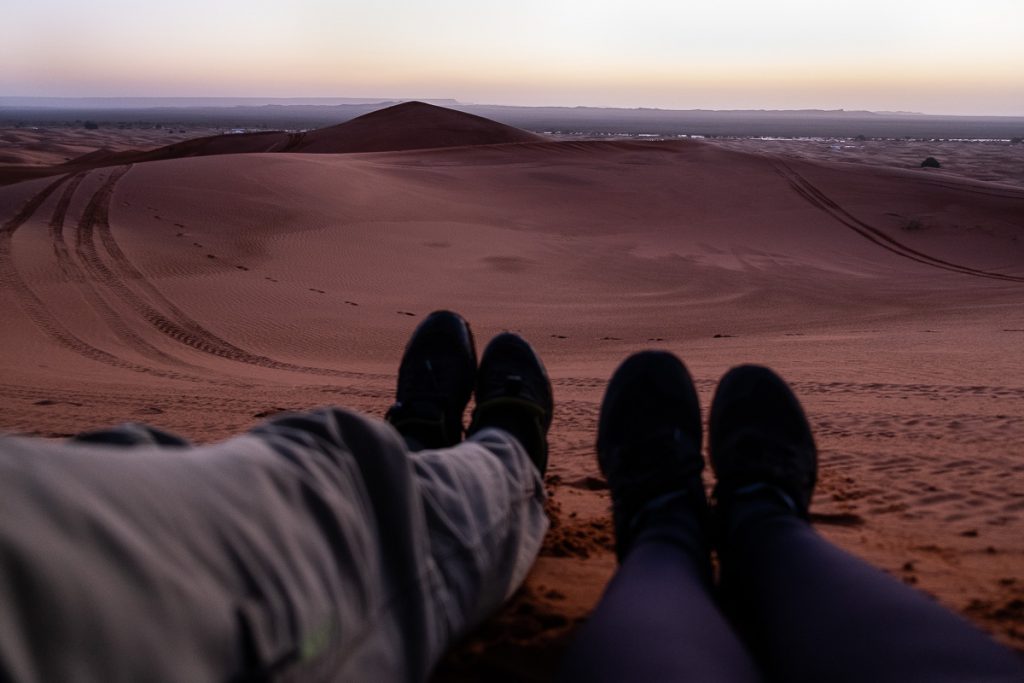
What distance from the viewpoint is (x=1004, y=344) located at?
6.77 metres

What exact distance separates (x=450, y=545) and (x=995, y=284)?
524 inches

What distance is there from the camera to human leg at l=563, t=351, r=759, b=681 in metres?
1.33

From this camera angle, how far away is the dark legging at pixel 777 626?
1.25m

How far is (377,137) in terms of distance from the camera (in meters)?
35.0

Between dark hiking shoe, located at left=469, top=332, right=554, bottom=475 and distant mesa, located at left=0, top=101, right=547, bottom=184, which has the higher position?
distant mesa, located at left=0, top=101, right=547, bottom=184

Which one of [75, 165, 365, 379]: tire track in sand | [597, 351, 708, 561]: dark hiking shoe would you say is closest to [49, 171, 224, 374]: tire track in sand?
[75, 165, 365, 379]: tire track in sand

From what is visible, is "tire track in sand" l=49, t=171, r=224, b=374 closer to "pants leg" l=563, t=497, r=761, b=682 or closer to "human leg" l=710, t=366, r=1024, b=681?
"human leg" l=710, t=366, r=1024, b=681

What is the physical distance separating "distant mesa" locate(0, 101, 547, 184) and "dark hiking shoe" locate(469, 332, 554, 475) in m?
29.2

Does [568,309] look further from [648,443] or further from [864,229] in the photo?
[864,229]

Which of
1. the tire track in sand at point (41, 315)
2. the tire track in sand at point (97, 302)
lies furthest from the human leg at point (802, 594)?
the tire track in sand at point (97, 302)

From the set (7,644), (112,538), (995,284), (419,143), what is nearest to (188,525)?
(112,538)

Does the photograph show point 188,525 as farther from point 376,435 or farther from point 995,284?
point 995,284

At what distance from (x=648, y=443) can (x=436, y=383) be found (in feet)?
2.86

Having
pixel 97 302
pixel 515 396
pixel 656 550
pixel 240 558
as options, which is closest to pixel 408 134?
pixel 97 302
